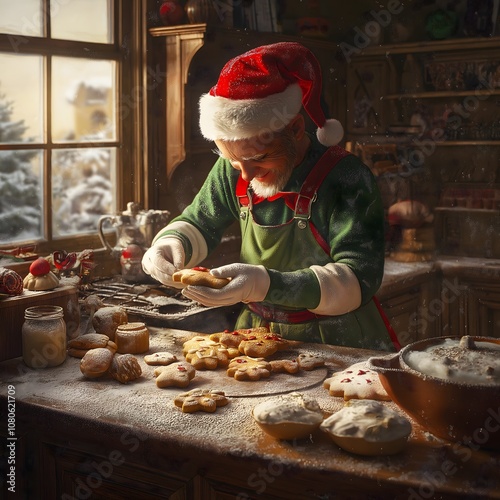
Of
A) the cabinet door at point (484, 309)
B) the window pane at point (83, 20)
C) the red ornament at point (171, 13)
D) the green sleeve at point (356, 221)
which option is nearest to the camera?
the green sleeve at point (356, 221)

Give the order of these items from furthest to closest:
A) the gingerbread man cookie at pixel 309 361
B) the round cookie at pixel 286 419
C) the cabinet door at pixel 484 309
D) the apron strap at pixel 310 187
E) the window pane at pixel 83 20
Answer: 1. the cabinet door at pixel 484 309
2. the window pane at pixel 83 20
3. the apron strap at pixel 310 187
4. the gingerbread man cookie at pixel 309 361
5. the round cookie at pixel 286 419

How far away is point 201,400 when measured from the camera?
164cm

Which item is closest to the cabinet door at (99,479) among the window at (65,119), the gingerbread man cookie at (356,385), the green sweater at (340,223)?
the gingerbread man cookie at (356,385)

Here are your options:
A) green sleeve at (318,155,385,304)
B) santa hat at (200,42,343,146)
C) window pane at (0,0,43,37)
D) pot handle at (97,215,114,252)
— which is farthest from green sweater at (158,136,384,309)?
window pane at (0,0,43,37)

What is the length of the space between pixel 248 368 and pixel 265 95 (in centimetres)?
82

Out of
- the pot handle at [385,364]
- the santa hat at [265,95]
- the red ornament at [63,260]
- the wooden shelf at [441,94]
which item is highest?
the wooden shelf at [441,94]

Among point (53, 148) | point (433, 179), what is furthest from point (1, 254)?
point (433, 179)

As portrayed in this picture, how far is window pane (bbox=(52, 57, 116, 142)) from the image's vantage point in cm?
301

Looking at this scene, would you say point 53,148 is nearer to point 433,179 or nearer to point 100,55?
point 100,55

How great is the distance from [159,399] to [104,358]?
0.69ft

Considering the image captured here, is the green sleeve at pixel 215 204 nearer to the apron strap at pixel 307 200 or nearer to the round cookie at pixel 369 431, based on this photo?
the apron strap at pixel 307 200

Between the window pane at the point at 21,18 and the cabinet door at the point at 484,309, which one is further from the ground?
the window pane at the point at 21,18

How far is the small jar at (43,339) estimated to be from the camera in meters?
1.95

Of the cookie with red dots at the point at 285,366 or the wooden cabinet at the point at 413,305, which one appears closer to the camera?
the cookie with red dots at the point at 285,366
